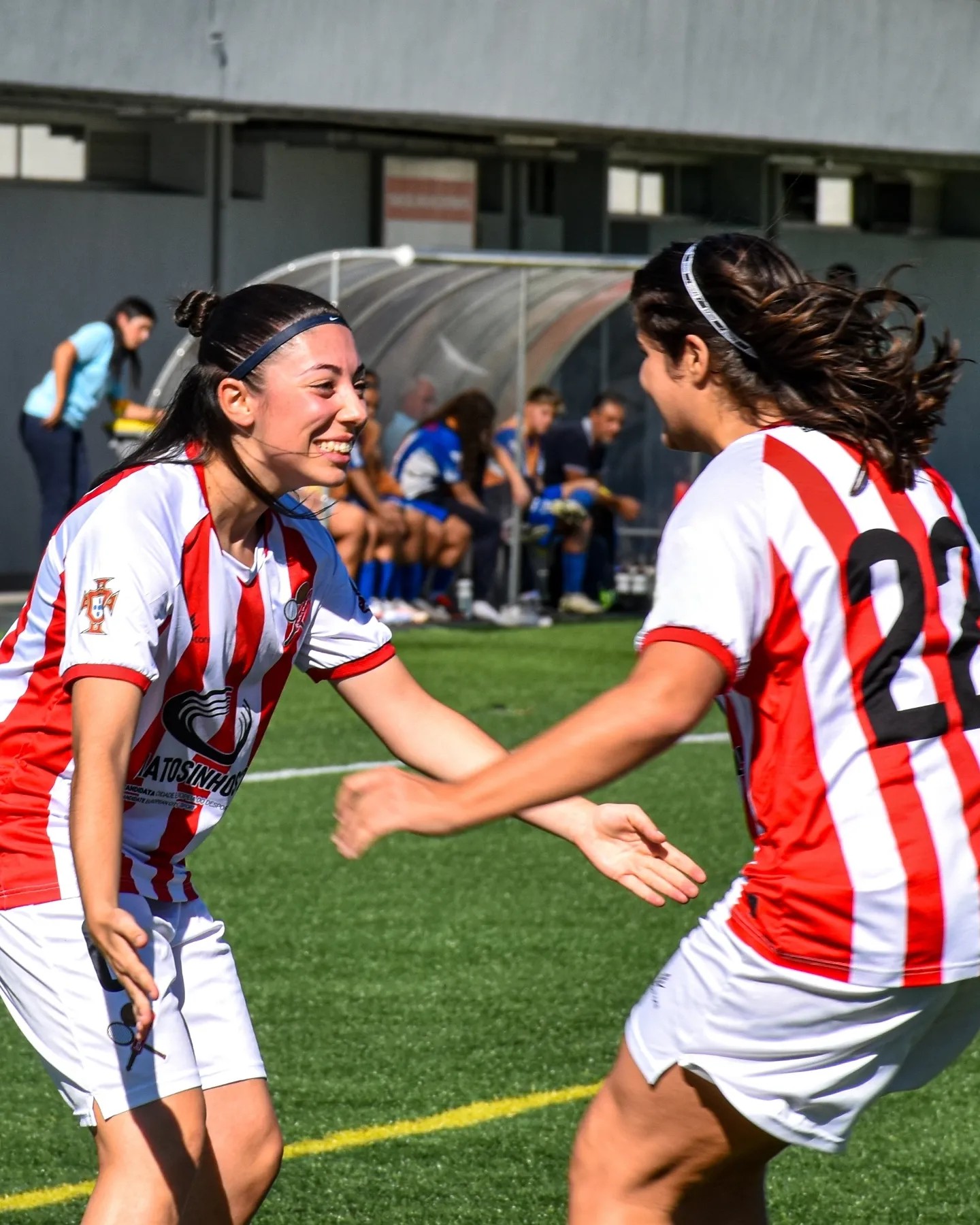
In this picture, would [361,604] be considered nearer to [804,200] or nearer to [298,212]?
[298,212]

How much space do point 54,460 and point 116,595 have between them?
11135 mm

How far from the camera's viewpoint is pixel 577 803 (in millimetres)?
3402

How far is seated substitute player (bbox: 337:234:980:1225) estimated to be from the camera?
8.89 feet

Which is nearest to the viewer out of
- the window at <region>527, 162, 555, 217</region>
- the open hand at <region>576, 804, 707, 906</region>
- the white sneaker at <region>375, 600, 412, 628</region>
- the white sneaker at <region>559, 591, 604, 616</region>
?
the open hand at <region>576, 804, 707, 906</region>

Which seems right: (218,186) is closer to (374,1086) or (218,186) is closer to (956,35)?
(956,35)

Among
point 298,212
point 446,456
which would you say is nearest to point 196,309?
point 446,456

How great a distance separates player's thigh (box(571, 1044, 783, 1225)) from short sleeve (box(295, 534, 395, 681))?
3.12 ft

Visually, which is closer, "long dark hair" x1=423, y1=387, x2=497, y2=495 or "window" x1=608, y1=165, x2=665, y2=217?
"long dark hair" x1=423, y1=387, x2=497, y2=495

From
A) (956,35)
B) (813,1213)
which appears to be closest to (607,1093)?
(813,1213)

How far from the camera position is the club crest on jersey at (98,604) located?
2.96 metres

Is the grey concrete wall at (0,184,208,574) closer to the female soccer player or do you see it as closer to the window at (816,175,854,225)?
the window at (816,175,854,225)

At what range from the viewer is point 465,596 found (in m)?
15.6

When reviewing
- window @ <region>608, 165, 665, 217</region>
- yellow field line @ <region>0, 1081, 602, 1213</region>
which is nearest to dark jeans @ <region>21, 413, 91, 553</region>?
window @ <region>608, 165, 665, 217</region>

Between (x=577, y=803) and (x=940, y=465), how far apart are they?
19788 mm
